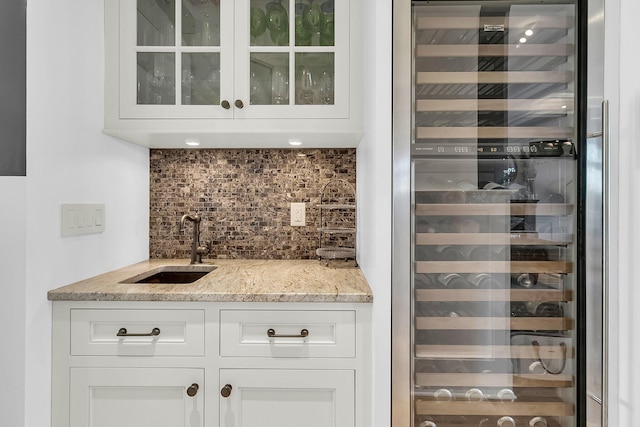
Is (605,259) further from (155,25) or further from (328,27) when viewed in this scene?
(155,25)

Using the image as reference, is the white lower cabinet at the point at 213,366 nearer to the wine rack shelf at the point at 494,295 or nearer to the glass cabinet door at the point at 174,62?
the wine rack shelf at the point at 494,295

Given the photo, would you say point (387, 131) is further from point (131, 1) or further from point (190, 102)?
point (131, 1)

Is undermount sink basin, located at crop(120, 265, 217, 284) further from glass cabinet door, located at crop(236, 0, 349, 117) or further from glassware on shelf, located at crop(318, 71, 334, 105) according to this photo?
glassware on shelf, located at crop(318, 71, 334, 105)

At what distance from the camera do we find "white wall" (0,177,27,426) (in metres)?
1.16

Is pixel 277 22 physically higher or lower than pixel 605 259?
higher

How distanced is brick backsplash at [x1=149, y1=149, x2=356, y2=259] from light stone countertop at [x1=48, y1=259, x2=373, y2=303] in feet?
1.03

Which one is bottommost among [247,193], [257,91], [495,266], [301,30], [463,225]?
[495,266]

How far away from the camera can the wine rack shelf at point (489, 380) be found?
4.08 feet

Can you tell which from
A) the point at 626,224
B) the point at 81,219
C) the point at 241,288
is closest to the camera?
the point at 626,224

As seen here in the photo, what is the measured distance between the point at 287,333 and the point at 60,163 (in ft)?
3.24

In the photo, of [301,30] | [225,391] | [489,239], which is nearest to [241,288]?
[225,391]

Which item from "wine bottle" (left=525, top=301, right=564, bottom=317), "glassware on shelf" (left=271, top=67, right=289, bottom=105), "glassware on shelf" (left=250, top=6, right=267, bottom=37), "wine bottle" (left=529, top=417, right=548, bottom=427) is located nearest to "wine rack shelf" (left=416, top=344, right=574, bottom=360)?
"wine bottle" (left=525, top=301, right=564, bottom=317)

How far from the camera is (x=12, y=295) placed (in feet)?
3.83

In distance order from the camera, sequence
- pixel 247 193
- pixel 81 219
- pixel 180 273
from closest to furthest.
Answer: pixel 81 219
pixel 180 273
pixel 247 193
